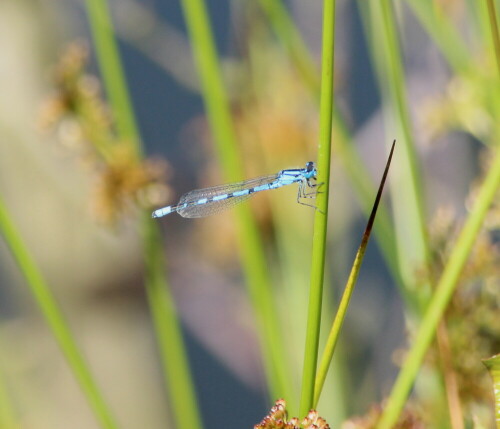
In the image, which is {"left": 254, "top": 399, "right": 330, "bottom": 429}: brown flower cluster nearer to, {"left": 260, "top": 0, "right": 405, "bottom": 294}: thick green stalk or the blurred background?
{"left": 260, "top": 0, "right": 405, "bottom": 294}: thick green stalk

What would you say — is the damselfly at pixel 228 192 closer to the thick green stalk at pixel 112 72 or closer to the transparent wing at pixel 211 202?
the transparent wing at pixel 211 202

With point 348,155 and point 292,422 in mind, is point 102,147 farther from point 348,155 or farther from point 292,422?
point 292,422

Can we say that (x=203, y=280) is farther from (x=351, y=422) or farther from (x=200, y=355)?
(x=351, y=422)

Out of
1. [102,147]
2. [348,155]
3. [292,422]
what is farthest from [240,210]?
[292,422]

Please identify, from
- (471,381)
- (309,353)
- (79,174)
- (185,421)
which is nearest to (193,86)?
(79,174)

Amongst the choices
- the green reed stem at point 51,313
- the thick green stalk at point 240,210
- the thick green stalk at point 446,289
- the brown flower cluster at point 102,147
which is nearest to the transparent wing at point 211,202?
→ the brown flower cluster at point 102,147
